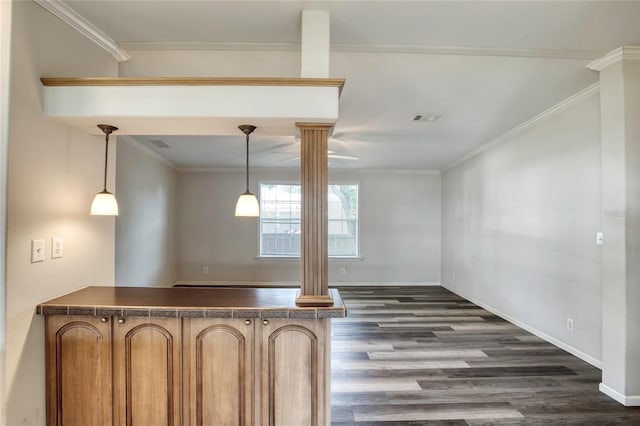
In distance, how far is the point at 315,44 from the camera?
1.88 metres

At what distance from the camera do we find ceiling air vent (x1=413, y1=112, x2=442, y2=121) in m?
3.40

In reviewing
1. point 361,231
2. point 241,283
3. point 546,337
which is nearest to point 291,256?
point 241,283

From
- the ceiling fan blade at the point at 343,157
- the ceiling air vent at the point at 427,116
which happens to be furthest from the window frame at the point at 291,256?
the ceiling air vent at the point at 427,116

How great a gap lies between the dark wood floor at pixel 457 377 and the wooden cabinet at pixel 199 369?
2.38ft

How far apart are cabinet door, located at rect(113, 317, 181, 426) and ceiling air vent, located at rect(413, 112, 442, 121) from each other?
10.1 feet

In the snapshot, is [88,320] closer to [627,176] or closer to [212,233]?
[627,176]

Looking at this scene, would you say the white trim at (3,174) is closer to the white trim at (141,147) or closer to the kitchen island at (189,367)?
the kitchen island at (189,367)

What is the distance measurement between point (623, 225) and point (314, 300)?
8.06 feet

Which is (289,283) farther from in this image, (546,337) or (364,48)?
(364,48)

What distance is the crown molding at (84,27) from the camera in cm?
179

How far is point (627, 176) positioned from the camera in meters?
2.33

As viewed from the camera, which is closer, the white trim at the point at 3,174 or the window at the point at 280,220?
the white trim at the point at 3,174

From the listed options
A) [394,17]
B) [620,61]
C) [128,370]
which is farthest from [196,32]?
[620,61]

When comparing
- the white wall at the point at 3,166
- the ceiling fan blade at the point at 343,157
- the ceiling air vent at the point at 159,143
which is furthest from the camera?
the ceiling fan blade at the point at 343,157
